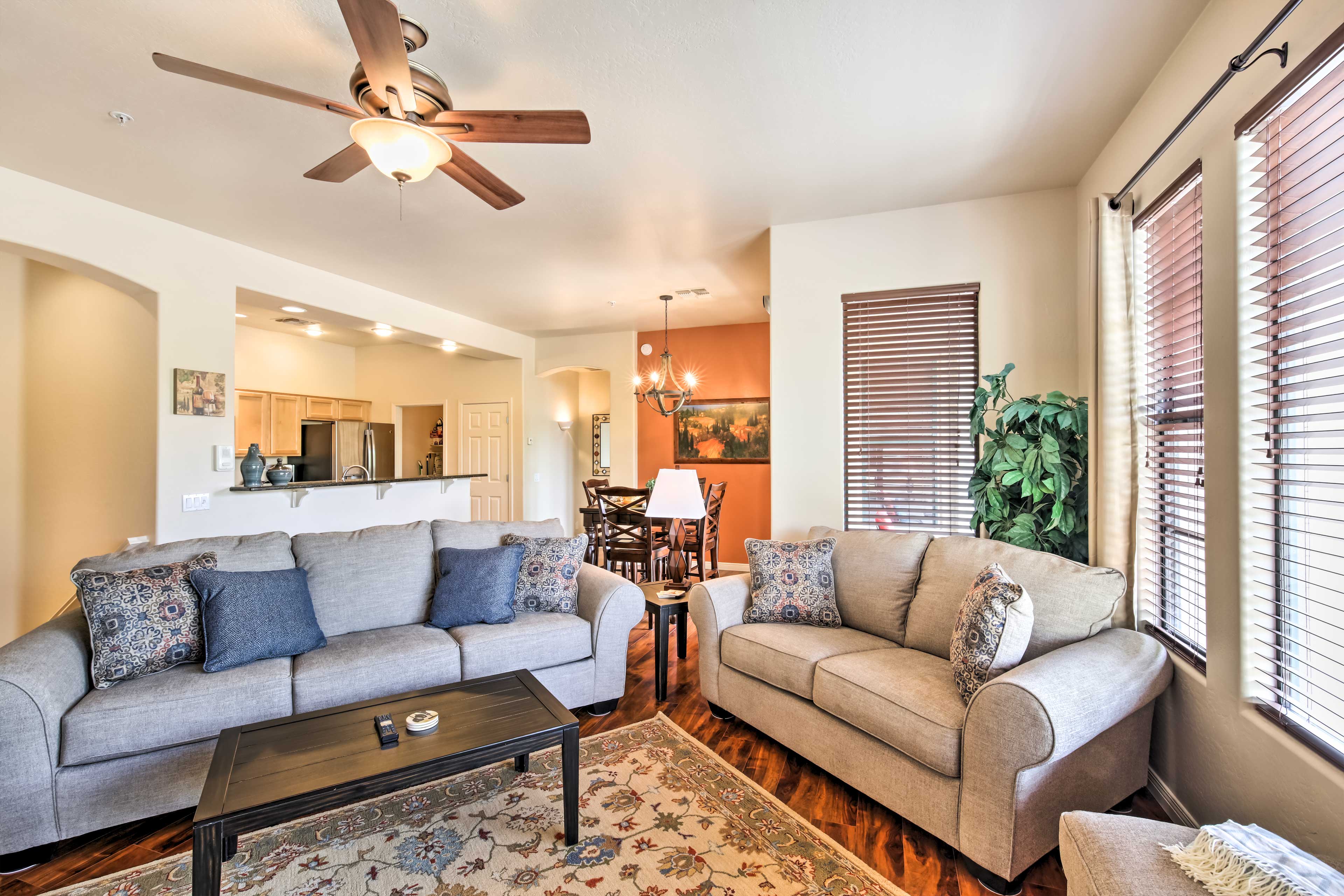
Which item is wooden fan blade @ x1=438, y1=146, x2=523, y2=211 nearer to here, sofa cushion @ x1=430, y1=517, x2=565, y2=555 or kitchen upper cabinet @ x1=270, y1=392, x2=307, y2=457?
sofa cushion @ x1=430, y1=517, x2=565, y2=555

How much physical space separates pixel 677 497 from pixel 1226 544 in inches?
89.4

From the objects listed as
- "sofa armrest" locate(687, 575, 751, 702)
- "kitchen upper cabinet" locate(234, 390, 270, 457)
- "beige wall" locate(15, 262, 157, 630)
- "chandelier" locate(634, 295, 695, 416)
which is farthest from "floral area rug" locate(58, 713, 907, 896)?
"kitchen upper cabinet" locate(234, 390, 270, 457)

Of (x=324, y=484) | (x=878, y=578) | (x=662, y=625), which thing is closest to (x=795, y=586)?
(x=878, y=578)

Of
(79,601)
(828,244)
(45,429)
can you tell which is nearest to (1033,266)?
(828,244)

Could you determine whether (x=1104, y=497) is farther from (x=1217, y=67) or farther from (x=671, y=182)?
(x=671, y=182)

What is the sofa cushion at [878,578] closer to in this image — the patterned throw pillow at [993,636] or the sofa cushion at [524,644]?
the patterned throw pillow at [993,636]

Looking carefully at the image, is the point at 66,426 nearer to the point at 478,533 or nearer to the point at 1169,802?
the point at 478,533

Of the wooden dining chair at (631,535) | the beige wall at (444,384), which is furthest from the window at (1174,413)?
the beige wall at (444,384)

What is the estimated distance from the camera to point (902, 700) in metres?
2.06

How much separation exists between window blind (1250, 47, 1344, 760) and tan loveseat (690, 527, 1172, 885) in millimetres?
441

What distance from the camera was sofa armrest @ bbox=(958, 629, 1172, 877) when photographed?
170cm

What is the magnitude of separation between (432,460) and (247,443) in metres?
2.16

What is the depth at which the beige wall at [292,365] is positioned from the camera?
6801 mm

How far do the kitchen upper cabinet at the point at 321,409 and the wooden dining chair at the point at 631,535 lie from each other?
172 inches
